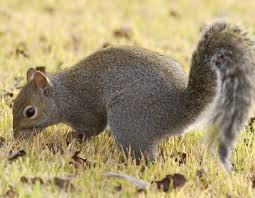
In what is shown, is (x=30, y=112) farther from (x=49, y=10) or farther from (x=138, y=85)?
(x=49, y=10)

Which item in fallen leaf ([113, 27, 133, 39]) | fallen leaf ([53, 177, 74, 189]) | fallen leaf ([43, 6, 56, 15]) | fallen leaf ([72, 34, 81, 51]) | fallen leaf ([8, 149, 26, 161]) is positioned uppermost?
fallen leaf ([43, 6, 56, 15])

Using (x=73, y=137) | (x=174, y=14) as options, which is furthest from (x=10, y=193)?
(x=174, y=14)

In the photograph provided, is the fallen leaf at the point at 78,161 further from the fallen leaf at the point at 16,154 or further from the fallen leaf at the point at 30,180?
the fallen leaf at the point at 30,180

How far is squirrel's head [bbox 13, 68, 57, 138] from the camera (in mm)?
4086

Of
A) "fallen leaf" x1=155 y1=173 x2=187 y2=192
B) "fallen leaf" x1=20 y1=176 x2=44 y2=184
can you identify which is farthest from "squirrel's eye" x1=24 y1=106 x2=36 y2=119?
"fallen leaf" x1=155 y1=173 x2=187 y2=192

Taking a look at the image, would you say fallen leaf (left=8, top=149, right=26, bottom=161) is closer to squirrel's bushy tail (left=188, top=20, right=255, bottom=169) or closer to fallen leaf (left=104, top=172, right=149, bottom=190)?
fallen leaf (left=104, top=172, right=149, bottom=190)

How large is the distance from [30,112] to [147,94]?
81cm

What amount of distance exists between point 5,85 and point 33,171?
1893mm

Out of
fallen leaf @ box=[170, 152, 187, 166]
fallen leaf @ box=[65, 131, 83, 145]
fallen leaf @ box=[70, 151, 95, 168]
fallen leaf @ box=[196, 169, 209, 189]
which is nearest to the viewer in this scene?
Result: fallen leaf @ box=[196, 169, 209, 189]

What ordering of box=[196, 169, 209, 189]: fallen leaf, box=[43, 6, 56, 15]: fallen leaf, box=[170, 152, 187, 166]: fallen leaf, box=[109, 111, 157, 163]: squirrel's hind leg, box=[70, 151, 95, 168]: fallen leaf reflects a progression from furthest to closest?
box=[43, 6, 56, 15]: fallen leaf
box=[170, 152, 187, 166]: fallen leaf
box=[109, 111, 157, 163]: squirrel's hind leg
box=[70, 151, 95, 168]: fallen leaf
box=[196, 169, 209, 189]: fallen leaf

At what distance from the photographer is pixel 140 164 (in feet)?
12.3

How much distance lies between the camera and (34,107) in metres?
4.16

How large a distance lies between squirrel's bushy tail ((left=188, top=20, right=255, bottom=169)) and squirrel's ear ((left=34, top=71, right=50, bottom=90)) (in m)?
1.07

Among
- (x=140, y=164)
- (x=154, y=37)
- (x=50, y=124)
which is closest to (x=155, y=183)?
(x=140, y=164)
